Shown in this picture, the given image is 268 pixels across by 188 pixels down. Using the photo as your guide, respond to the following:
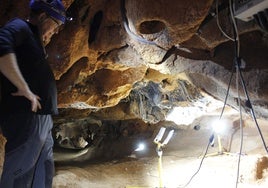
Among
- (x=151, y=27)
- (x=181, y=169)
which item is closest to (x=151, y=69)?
(x=151, y=27)

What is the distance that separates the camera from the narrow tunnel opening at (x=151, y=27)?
3.27m

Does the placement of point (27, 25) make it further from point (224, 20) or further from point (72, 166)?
point (72, 166)

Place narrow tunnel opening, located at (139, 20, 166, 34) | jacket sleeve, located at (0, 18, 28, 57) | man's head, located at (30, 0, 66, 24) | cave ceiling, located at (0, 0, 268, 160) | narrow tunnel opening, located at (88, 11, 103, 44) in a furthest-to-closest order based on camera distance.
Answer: narrow tunnel opening, located at (88, 11, 103, 44) → narrow tunnel opening, located at (139, 20, 166, 34) → cave ceiling, located at (0, 0, 268, 160) → man's head, located at (30, 0, 66, 24) → jacket sleeve, located at (0, 18, 28, 57)

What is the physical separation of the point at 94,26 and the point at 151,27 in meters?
1.10

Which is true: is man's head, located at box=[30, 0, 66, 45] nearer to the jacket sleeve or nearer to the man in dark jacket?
the man in dark jacket

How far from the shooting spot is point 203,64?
3.36 metres

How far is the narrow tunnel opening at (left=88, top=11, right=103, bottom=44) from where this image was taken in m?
4.05

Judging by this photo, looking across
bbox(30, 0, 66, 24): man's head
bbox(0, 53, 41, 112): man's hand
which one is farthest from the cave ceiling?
bbox(0, 53, 41, 112): man's hand

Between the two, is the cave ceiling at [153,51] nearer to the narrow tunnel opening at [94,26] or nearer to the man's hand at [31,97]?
the narrow tunnel opening at [94,26]

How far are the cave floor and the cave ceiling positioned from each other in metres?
1.55

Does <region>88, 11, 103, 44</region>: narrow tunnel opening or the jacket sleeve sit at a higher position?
<region>88, 11, 103, 44</region>: narrow tunnel opening

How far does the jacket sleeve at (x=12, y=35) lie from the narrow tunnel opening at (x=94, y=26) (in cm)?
194

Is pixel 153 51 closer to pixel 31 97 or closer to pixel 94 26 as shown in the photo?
pixel 94 26

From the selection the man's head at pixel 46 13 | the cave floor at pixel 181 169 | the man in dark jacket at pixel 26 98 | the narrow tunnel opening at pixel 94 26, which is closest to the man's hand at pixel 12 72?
the man in dark jacket at pixel 26 98
